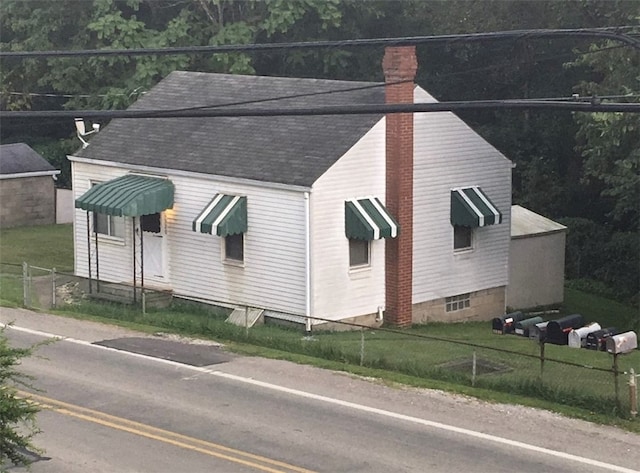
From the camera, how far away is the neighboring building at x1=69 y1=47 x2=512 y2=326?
25062mm

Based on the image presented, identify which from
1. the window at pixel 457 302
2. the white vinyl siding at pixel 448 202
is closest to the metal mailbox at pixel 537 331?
the white vinyl siding at pixel 448 202

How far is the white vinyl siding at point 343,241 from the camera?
2472 centimetres

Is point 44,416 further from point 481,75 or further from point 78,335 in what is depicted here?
point 481,75

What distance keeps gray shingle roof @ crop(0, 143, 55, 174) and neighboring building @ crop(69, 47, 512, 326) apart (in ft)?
38.3

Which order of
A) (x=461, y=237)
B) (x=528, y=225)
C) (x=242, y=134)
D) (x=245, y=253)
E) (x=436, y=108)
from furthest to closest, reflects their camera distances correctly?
(x=528, y=225) → (x=461, y=237) → (x=242, y=134) → (x=245, y=253) → (x=436, y=108)

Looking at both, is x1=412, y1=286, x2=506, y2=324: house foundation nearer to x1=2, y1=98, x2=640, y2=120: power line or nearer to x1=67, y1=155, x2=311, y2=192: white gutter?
x1=67, y1=155, x2=311, y2=192: white gutter

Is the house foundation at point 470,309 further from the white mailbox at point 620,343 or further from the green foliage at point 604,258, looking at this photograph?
the white mailbox at point 620,343

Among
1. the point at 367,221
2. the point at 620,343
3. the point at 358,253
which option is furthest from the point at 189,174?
the point at 620,343

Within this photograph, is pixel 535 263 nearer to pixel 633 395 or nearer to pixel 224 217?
pixel 224 217

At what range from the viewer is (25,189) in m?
41.2

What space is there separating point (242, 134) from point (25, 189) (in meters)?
16.0

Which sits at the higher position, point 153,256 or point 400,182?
point 400,182

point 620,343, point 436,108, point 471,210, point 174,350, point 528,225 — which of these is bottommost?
point 174,350

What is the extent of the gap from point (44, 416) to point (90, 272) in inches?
467
